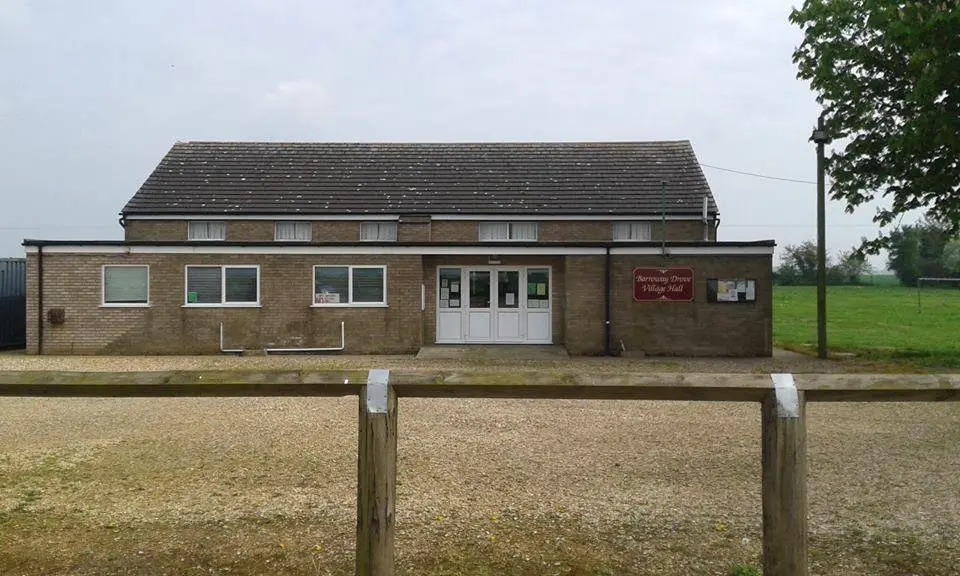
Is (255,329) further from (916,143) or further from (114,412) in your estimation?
(916,143)

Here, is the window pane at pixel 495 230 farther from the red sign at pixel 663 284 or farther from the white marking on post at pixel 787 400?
the white marking on post at pixel 787 400

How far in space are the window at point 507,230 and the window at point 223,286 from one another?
745cm

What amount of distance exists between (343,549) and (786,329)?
2681cm

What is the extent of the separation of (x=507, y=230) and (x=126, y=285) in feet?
35.8

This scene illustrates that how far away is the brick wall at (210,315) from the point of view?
18.5 m

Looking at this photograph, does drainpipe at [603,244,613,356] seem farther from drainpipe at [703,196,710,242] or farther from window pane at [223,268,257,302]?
window pane at [223,268,257,302]

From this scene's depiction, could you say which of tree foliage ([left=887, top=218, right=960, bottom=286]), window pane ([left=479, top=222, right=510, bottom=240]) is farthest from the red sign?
tree foliage ([left=887, top=218, right=960, bottom=286])

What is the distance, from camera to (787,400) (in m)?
3.45

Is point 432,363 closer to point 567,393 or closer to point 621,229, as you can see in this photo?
point 621,229


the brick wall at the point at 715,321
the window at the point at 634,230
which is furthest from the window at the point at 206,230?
the brick wall at the point at 715,321

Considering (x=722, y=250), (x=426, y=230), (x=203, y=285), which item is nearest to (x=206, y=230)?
(x=203, y=285)

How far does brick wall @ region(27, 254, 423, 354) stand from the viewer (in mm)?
18516

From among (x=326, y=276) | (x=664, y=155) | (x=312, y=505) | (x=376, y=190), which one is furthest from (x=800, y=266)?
(x=312, y=505)

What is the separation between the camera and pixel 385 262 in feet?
62.4
